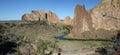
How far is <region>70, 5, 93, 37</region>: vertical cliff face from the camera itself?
146 meters

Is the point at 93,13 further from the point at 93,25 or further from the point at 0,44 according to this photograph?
the point at 0,44

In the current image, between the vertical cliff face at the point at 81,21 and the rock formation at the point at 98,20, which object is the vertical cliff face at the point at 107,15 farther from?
the vertical cliff face at the point at 81,21

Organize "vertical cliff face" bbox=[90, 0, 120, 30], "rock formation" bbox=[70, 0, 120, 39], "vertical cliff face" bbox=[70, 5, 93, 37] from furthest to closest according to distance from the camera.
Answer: "vertical cliff face" bbox=[70, 5, 93, 37], "vertical cliff face" bbox=[90, 0, 120, 30], "rock formation" bbox=[70, 0, 120, 39]

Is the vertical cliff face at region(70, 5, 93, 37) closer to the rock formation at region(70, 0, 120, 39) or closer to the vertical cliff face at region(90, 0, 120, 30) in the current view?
the rock formation at region(70, 0, 120, 39)

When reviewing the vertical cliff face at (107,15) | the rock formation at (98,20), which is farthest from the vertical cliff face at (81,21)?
the vertical cliff face at (107,15)

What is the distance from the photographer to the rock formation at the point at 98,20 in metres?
137

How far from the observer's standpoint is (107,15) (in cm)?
14300

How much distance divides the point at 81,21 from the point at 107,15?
64.1ft

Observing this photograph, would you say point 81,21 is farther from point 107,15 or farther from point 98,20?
point 107,15

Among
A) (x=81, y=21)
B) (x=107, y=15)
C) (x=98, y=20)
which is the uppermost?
(x=107, y=15)

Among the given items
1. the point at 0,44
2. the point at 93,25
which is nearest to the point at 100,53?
the point at 0,44

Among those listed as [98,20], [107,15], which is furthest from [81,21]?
[107,15]

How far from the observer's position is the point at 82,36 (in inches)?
5482

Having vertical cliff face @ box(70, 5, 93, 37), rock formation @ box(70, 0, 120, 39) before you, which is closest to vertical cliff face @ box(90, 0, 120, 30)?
rock formation @ box(70, 0, 120, 39)
